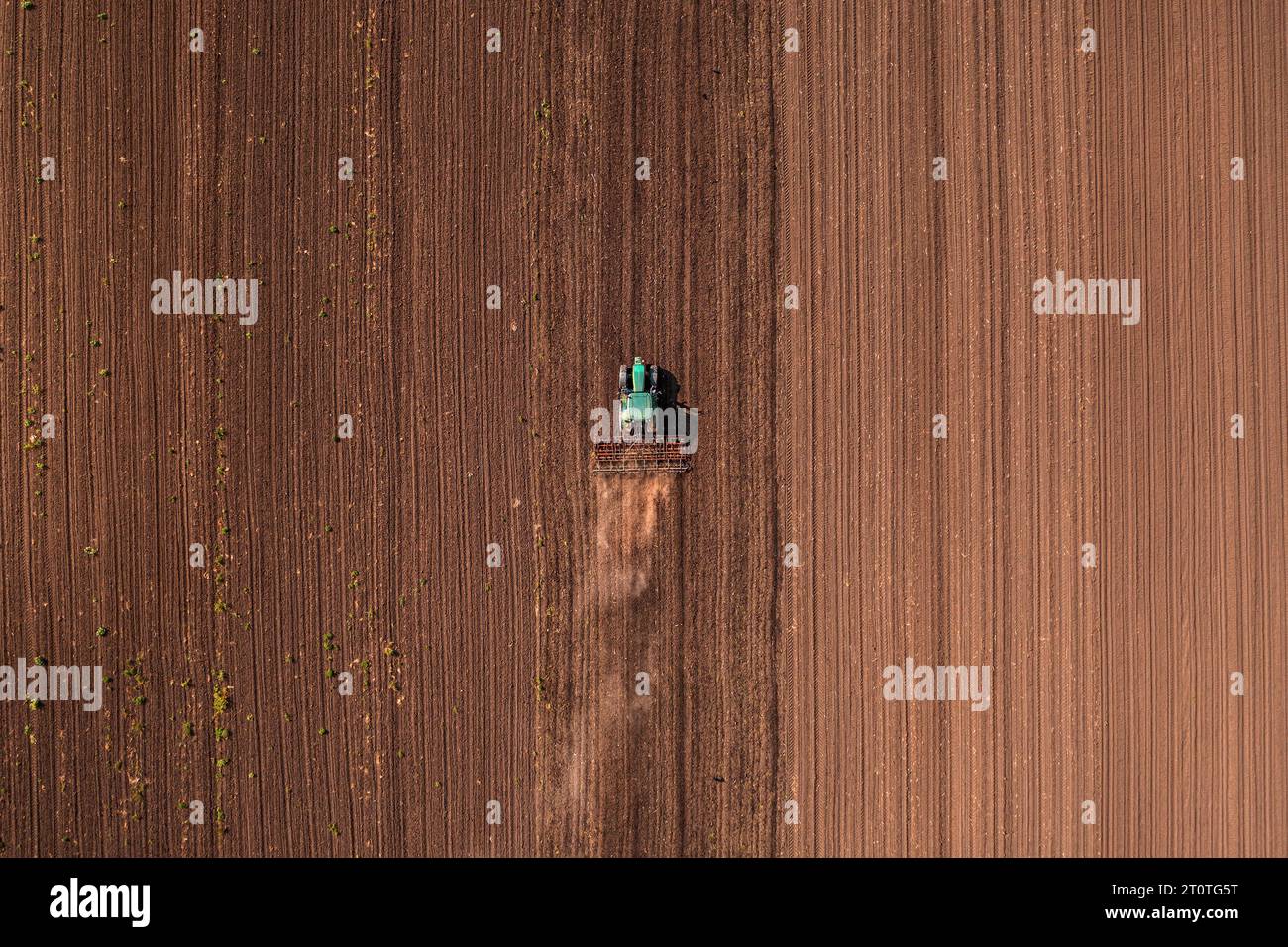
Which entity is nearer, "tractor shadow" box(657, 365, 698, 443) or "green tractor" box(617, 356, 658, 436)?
"green tractor" box(617, 356, 658, 436)

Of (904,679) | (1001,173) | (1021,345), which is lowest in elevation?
(904,679)

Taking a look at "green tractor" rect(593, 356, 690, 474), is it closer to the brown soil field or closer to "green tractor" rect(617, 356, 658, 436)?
"green tractor" rect(617, 356, 658, 436)

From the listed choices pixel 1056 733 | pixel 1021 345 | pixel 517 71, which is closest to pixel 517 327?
pixel 517 71

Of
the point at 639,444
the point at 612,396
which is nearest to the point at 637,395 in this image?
the point at 612,396

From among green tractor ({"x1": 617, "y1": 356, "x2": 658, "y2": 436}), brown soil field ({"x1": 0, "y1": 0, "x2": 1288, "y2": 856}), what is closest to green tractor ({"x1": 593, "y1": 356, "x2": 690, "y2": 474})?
green tractor ({"x1": 617, "y1": 356, "x2": 658, "y2": 436})

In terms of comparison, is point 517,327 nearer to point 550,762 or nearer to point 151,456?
point 151,456

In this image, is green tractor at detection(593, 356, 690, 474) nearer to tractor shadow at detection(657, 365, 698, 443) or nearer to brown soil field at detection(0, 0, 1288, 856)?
tractor shadow at detection(657, 365, 698, 443)

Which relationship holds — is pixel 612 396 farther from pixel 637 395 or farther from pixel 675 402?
pixel 675 402

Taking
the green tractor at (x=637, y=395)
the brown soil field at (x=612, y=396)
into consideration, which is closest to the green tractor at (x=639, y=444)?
the green tractor at (x=637, y=395)

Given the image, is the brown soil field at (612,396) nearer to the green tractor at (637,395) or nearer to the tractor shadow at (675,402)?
the tractor shadow at (675,402)
